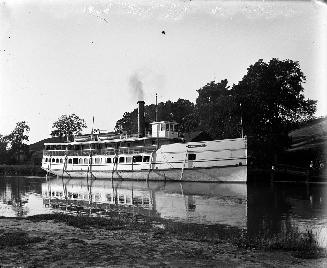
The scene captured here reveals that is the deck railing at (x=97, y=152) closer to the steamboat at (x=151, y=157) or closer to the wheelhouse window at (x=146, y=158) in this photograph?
the steamboat at (x=151, y=157)

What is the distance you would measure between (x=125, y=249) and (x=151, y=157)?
40.3 m

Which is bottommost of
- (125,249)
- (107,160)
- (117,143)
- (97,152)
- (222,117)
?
(125,249)

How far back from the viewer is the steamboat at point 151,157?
4584 cm

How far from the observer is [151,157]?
51.4 m

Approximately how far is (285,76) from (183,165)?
1821 cm

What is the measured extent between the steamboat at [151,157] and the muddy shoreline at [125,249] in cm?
3069

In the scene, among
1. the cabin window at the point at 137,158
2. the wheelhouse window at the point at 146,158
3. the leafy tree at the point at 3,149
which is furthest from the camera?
the leafy tree at the point at 3,149

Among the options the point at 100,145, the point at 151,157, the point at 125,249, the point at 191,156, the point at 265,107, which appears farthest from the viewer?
the point at 100,145

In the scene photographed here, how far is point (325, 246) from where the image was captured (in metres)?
12.6

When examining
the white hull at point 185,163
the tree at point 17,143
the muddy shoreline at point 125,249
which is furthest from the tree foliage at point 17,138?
the muddy shoreline at point 125,249

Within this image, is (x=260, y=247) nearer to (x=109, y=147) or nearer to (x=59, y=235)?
(x=59, y=235)

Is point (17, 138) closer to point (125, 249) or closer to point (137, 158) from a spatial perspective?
point (137, 158)

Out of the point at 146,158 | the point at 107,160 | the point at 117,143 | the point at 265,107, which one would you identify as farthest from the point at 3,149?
the point at 265,107

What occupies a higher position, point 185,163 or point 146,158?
point 146,158
